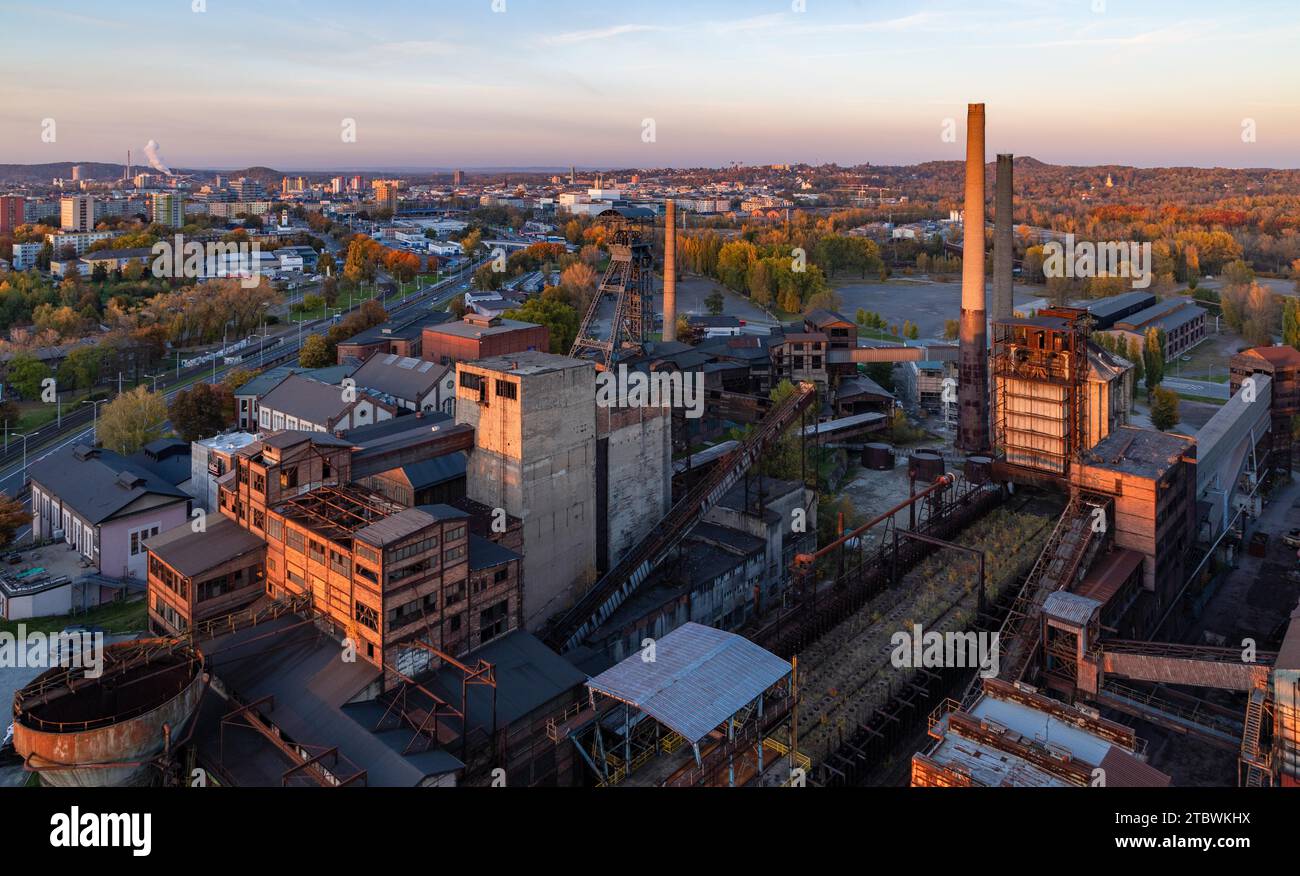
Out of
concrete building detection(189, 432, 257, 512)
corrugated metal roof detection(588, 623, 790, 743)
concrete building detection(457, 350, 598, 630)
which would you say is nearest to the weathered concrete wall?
concrete building detection(457, 350, 598, 630)

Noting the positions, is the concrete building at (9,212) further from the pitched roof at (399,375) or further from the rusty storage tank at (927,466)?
the rusty storage tank at (927,466)

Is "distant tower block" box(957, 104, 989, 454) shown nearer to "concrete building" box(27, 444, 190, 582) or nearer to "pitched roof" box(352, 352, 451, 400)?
"pitched roof" box(352, 352, 451, 400)

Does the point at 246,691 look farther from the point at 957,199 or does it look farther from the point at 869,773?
the point at 957,199

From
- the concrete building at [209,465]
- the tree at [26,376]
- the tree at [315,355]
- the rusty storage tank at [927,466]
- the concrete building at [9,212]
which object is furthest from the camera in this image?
the concrete building at [9,212]

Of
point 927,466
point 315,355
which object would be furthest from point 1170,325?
point 315,355

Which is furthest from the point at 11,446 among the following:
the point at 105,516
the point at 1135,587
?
the point at 1135,587

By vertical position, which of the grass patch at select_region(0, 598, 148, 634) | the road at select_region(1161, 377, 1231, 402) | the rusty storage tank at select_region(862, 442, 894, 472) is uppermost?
the road at select_region(1161, 377, 1231, 402)

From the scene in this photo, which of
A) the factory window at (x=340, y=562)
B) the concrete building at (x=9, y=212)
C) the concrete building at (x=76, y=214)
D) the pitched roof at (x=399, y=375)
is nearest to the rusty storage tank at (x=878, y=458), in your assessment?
the pitched roof at (x=399, y=375)
